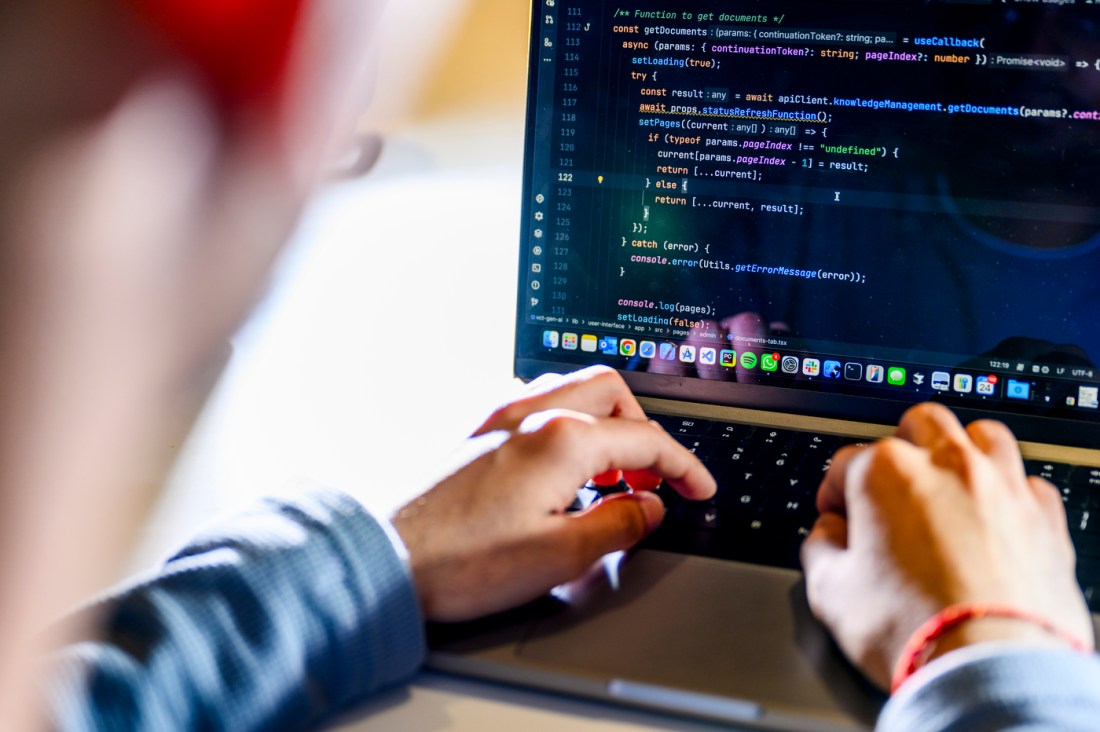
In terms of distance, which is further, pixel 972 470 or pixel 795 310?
pixel 795 310

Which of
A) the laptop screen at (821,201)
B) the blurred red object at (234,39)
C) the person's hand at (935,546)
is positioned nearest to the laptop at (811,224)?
the laptop screen at (821,201)

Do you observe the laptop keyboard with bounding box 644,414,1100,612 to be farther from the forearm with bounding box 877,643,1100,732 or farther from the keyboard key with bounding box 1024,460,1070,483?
the forearm with bounding box 877,643,1100,732

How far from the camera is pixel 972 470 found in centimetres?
46

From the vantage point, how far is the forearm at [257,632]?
0.35 metres

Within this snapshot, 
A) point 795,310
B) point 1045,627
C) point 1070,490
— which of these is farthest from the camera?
point 795,310

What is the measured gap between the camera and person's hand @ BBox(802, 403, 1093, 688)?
41 centimetres

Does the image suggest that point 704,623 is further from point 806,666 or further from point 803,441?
point 803,441

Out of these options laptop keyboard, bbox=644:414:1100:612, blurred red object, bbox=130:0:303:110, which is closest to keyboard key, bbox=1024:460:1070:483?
laptop keyboard, bbox=644:414:1100:612

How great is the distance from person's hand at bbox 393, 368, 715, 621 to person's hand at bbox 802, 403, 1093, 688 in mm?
109

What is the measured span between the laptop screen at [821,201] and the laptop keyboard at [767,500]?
0.21 ft

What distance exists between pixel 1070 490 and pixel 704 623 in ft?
1.02

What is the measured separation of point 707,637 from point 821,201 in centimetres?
42

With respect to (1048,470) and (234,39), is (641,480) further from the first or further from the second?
(234,39)

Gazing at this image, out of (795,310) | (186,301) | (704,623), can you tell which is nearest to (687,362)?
Answer: (795,310)
